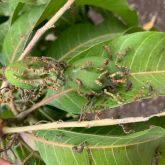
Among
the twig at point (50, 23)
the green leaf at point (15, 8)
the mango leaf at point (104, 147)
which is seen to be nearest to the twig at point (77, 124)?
the mango leaf at point (104, 147)

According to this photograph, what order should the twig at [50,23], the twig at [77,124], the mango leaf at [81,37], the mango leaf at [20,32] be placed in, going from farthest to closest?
the mango leaf at [81,37] < the mango leaf at [20,32] < the twig at [50,23] < the twig at [77,124]

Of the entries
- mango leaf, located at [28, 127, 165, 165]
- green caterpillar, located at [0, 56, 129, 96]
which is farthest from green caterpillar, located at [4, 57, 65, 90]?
mango leaf, located at [28, 127, 165, 165]

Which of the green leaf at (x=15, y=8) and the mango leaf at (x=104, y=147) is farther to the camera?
the green leaf at (x=15, y=8)

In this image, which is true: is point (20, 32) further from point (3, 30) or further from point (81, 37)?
point (81, 37)

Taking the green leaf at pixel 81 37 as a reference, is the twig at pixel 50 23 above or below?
above

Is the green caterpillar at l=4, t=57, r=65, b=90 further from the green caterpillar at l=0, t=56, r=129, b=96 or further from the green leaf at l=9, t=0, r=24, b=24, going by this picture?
the green leaf at l=9, t=0, r=24, b=24

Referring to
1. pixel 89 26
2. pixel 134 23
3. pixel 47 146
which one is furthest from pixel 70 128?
pixel 134 23

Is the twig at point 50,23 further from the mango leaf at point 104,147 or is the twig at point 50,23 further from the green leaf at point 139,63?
the mango leaf at point 104,147
